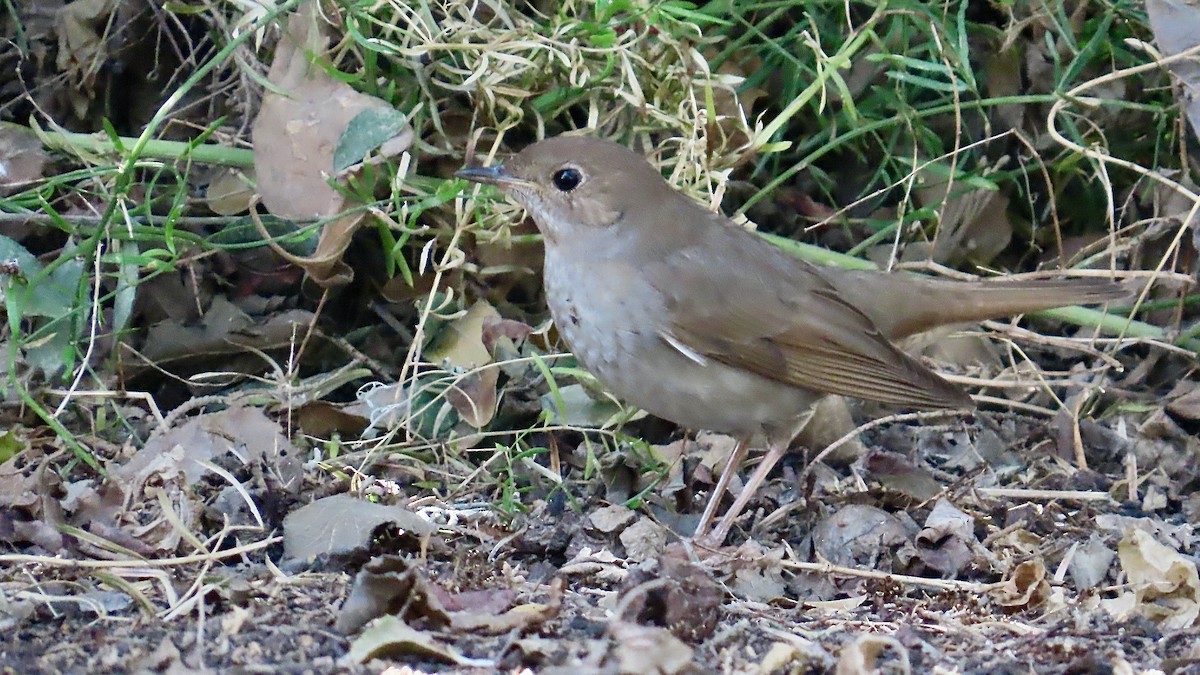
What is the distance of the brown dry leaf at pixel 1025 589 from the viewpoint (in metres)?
2.96

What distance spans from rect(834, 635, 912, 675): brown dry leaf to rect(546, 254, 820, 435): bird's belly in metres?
1.21

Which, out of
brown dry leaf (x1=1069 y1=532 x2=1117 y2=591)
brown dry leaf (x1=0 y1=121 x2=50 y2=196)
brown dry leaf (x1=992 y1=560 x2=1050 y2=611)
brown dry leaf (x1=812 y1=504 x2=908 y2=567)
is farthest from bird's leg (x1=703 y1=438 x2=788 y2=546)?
brown dry leaf (x1=0 y1=121 x2=50 y2=196)

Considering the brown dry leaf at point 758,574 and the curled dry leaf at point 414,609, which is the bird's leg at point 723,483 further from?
the curled dry leaf at point 414,609

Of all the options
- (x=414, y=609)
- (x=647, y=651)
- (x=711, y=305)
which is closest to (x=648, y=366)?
(x=711, y=305)

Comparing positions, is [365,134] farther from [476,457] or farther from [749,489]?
[749,489]

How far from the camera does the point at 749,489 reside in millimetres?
3701

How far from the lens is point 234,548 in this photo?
293 centimetres

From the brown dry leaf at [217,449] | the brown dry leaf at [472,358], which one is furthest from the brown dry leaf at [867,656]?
the brown dry leaf at [472,358]

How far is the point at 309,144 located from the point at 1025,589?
224cm

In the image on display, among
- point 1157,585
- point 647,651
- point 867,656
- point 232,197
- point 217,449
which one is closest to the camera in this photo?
point 647,651

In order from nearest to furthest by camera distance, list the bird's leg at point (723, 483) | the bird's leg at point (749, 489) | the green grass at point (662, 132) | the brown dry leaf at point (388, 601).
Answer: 1. the brown dry leaf at point (388, 601)
2. the bird's leg at point (749, 489)
3. the bird's leg at point (723, 483)
4. the green grass at point (662, 132)

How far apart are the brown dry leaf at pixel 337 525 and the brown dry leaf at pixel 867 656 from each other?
1048mm

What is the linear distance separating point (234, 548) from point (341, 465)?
2.32ft

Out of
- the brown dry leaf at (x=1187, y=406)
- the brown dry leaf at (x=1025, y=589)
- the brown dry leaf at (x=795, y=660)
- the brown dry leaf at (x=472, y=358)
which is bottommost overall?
the brown dry leaf at (x=472, y=358)
